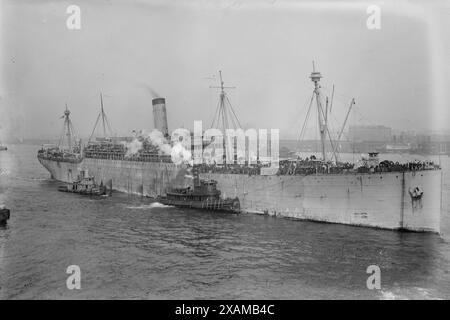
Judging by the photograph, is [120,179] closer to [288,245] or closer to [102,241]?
[102,241]

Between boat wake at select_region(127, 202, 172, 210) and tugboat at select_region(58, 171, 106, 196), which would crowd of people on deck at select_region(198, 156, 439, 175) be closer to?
boat wake at select_region(127, 202, 172, 210)

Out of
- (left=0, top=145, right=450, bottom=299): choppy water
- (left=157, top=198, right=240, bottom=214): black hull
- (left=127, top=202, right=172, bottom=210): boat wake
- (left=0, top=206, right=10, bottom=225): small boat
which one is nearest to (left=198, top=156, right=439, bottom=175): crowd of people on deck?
(left=157, top=198, right=240, bottom=214): black hull

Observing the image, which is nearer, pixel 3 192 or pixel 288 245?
pixel 288 245

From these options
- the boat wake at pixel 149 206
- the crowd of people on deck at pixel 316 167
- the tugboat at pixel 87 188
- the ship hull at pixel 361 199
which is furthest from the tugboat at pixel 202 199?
the tugboat at pixel 87 188

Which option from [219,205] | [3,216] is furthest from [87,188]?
[219,205]
